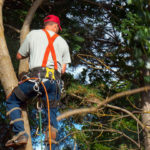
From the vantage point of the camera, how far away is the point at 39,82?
3.51m

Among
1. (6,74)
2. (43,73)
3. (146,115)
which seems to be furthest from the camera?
(146,115)

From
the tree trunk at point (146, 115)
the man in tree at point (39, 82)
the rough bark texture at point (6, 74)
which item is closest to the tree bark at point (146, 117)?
the tree trunk at point (146, 115)

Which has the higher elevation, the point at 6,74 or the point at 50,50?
the point at 50,50

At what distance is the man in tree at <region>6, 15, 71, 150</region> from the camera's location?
3486 millimetres

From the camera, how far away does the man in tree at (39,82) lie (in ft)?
11.4

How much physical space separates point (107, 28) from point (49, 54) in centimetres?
394

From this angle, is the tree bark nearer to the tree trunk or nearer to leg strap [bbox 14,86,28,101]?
the tree trunk

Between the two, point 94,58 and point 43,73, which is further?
point 94,58

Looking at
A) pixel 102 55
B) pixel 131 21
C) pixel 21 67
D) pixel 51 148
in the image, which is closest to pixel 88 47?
pixel 102 55

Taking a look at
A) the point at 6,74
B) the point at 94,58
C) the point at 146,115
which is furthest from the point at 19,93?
the point at 146,115

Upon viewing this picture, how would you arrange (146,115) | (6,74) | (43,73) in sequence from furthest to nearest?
(146,115) → (6,74) → (43,73)

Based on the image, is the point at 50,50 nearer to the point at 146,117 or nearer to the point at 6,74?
the point at 6,74

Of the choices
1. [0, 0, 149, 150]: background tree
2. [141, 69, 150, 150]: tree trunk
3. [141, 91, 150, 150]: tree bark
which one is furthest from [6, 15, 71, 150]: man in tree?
[141, 91, 150, 150]: tree bark

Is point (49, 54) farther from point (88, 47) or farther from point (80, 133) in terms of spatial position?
point (88, 47)
